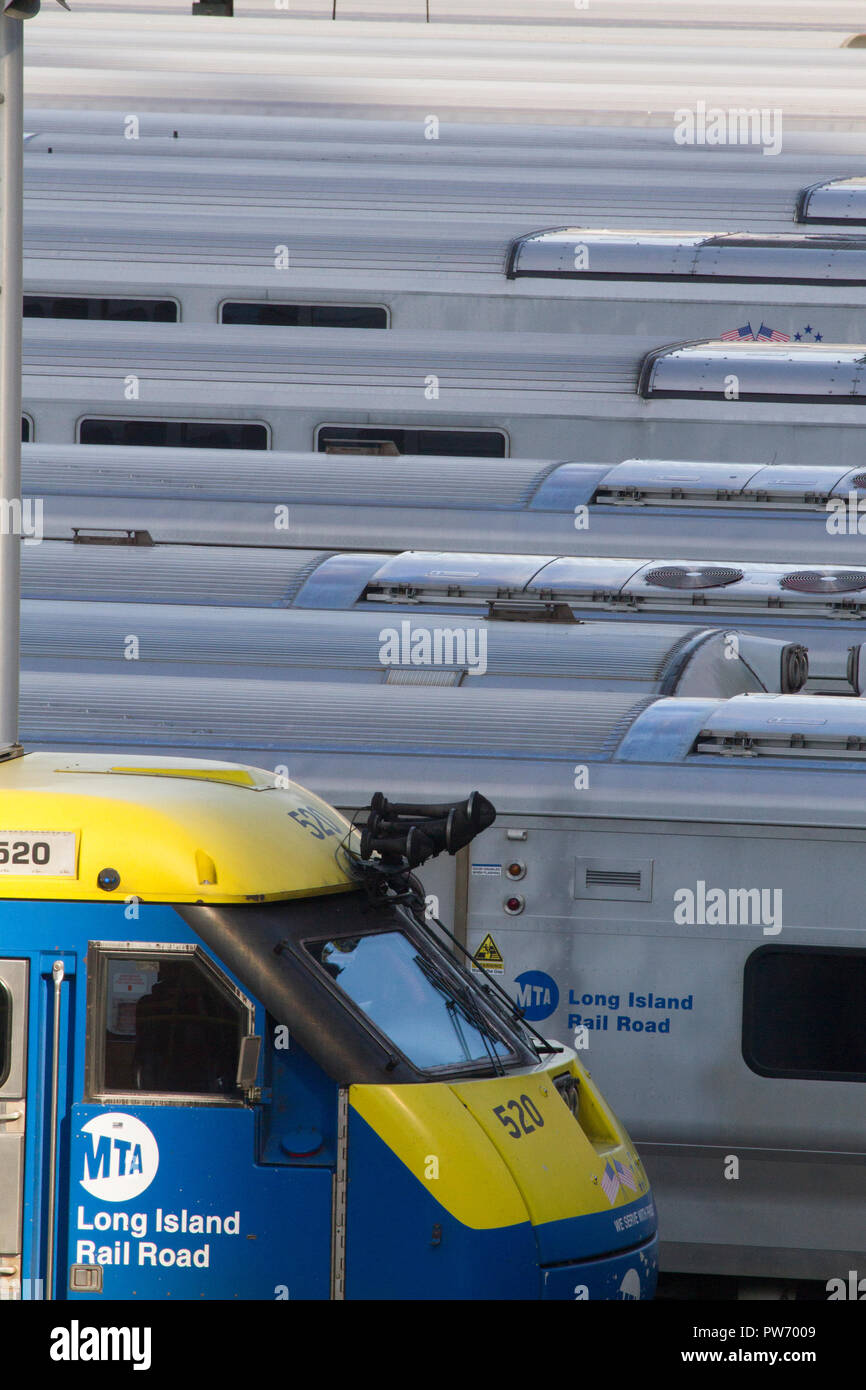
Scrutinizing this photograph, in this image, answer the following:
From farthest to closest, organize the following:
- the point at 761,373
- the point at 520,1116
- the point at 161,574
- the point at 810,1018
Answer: the point at 761,373 < the point at 161,574 < the point at 810,1018 < the point at 520,1116

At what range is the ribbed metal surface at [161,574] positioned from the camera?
11023 millimetres

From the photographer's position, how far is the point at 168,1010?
19.0 feet

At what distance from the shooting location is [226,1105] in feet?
18.7

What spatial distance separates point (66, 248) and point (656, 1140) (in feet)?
43.3

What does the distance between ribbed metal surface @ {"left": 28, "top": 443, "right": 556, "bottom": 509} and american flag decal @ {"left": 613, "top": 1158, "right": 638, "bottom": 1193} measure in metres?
6.88

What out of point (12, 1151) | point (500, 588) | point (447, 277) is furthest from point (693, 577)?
point (447, 277)

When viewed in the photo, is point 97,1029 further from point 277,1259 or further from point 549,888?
point 549,888

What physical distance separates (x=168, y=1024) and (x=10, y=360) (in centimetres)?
303

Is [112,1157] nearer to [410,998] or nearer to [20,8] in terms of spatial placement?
[410,998]

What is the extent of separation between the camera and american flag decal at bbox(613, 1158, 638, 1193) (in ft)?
20.8

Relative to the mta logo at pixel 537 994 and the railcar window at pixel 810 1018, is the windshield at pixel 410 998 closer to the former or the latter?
the mta logo at pixel 537 994

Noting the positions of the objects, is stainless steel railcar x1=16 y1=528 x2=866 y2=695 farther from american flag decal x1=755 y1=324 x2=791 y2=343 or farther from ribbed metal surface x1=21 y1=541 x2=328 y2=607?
american flag decal x1=755 y1=324 x2=791 y2=343

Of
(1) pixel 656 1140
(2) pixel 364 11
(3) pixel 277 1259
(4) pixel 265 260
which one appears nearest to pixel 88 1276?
(3) pixel 277 1259

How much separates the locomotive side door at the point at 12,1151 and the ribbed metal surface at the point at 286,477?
744 cm
